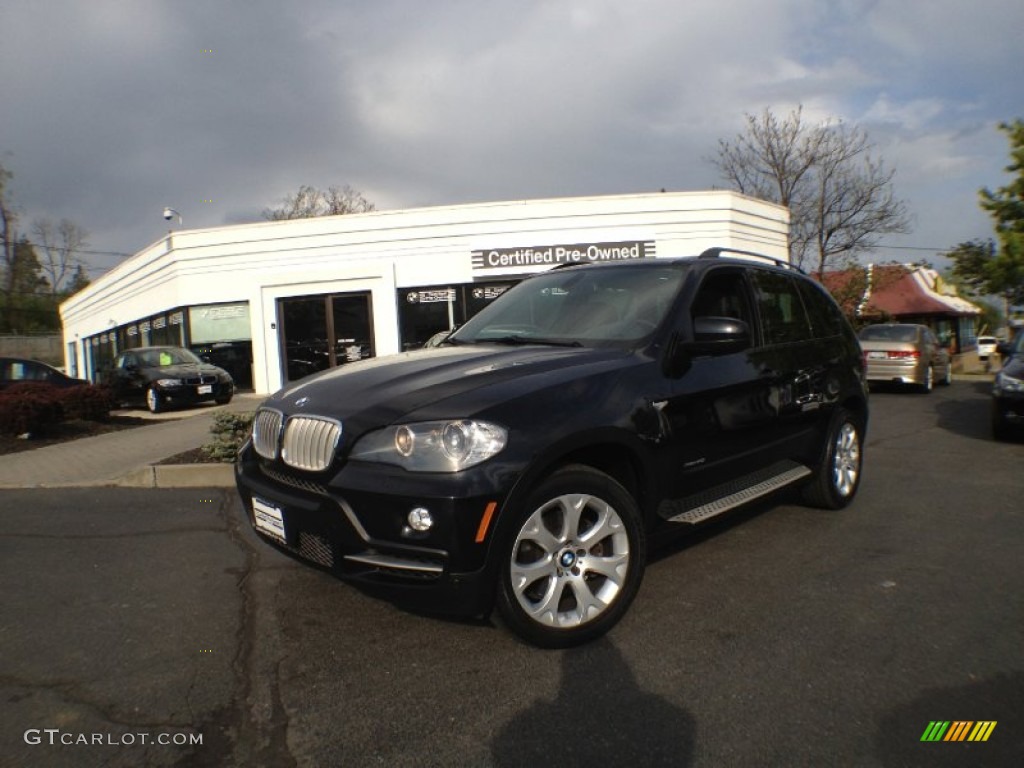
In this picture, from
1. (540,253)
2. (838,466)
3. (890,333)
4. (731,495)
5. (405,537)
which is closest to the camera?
(405,537)

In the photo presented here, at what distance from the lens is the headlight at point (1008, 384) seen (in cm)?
774

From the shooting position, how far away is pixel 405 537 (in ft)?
8.78

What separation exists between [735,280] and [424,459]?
2.54 meters

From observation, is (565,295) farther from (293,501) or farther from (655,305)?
(293,501)

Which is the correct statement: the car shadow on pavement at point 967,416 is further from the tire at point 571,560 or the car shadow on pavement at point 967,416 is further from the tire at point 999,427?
the tire at point 571,560

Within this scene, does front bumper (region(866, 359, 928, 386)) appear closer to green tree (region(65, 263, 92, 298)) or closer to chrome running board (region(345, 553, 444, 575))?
chrome running board (region(345, 553, 444, 575))

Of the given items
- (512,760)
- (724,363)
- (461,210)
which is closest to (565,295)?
(724,363)

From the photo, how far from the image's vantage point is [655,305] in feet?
12.5

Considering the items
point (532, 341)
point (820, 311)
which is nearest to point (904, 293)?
point (820, 311)

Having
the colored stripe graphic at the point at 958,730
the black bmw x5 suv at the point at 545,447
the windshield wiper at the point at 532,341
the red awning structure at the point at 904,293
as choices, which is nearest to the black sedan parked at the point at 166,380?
the black bmw x5 suv at the point at 545,447

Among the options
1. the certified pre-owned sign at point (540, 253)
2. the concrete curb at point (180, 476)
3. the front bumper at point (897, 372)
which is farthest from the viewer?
the certified pre-owned sign at point (540, 253)

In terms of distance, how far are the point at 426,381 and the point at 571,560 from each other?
1003 mm

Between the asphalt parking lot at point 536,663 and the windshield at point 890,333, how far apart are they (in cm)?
1122

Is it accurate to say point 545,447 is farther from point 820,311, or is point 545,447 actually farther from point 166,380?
point 166,380
